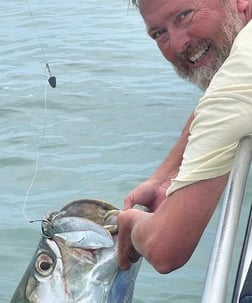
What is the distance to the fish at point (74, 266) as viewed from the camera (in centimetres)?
265

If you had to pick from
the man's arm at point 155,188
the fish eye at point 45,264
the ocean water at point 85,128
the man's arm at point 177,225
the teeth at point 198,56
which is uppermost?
the teeth at point 198,56

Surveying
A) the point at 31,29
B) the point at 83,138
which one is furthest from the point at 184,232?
the point at 31,29

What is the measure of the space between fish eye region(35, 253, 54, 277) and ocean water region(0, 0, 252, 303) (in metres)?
2.15

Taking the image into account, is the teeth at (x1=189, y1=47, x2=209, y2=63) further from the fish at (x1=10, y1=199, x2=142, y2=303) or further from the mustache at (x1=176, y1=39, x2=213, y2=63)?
the fish at (x1=10, y1=199, x2=142, y2=303)

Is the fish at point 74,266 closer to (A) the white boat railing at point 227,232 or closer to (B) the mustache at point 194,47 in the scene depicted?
(B) the mustache at point 194,47

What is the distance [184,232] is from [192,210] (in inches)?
2.9

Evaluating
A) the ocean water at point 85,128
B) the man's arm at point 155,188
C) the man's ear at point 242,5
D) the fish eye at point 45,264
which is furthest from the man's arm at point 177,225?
the ocean water at point 85,128

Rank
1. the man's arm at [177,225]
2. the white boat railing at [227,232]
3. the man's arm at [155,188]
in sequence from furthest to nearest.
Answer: the man's arm at [155,188] → the man's arm at [177,225] → the white boat railing at [227,232]

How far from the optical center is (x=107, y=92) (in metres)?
8.76

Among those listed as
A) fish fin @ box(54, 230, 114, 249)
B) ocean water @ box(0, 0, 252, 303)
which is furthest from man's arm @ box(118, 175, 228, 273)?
ocean water @ box(0, 0, 252, 303)

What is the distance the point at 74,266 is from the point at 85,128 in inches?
196

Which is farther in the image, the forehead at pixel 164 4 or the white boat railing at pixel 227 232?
the forehead at pixel 164 4

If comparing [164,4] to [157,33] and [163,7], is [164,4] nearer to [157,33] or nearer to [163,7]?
[163,7]

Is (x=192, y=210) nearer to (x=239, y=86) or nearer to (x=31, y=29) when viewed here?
(x=239, y=86)
